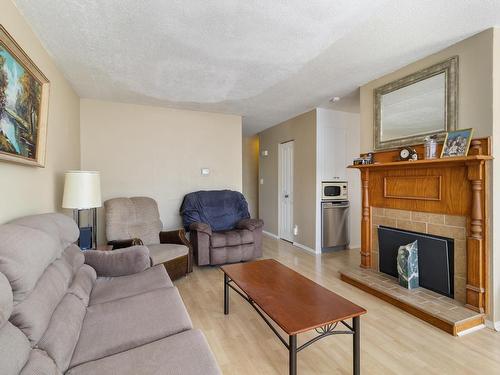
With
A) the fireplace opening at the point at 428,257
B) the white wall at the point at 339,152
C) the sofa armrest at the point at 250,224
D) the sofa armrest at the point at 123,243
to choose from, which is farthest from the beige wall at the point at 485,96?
the sofa armrest at the point at 123,243

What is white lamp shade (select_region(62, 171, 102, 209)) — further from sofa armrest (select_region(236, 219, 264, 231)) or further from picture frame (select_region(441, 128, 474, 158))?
picture frame (select_region(441, 128, 474, 158))

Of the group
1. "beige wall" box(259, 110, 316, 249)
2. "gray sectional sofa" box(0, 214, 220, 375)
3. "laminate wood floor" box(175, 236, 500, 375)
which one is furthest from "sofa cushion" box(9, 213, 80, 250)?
"beige wall" box(259, 110, 316, 249)

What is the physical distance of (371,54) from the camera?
2.40m

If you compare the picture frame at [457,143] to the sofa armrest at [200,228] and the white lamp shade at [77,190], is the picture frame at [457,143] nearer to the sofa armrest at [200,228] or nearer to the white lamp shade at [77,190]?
the sofa armrest at [200,228]

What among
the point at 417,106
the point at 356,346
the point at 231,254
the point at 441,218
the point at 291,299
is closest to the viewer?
the point at 356,346

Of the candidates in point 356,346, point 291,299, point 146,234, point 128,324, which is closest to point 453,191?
point 356,346

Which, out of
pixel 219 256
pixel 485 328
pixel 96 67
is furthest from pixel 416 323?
pixel 96 67

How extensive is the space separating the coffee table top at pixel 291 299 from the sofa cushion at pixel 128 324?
1.66 feet

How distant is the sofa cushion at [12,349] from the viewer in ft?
2.60

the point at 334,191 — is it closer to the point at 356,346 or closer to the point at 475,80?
the point at 475,80

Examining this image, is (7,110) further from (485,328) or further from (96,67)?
(485,328)

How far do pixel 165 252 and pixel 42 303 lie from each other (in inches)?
68.7

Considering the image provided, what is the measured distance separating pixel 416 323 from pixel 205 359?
76.4 inches

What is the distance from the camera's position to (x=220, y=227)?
12.9 feet
